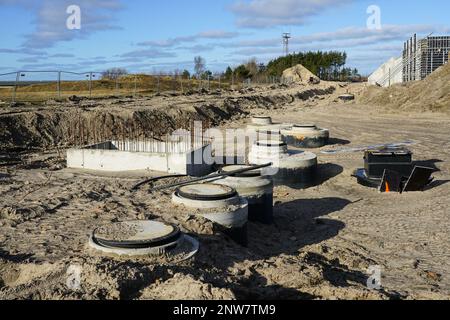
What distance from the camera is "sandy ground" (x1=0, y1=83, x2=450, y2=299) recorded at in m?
5.52

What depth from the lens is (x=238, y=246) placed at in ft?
25.6

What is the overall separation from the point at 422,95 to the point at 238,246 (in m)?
28.9

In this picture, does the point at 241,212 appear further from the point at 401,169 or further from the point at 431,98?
the point at 431,98

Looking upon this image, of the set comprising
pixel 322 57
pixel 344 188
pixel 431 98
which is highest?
pixel 322 57

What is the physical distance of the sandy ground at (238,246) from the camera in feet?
18.1

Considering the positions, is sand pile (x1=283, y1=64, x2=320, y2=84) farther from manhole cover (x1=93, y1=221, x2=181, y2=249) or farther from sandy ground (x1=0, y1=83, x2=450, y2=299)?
manhole cover (x1=93, y1=221, x2=181, y2=249)

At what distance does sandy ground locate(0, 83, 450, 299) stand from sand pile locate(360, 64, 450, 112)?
18314mm

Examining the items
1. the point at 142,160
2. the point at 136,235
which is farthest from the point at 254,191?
the point at 142,160

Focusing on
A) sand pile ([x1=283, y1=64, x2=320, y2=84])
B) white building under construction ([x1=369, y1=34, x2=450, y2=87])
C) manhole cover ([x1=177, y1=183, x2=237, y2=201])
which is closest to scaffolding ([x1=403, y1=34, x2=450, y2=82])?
white building under construction ([x1=369, y1=34, x2=450, y2=87])

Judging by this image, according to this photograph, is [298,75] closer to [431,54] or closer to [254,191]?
[431,54]

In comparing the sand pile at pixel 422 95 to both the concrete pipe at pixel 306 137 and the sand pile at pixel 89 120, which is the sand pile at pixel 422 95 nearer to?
the sand pile at pixel 89 120
